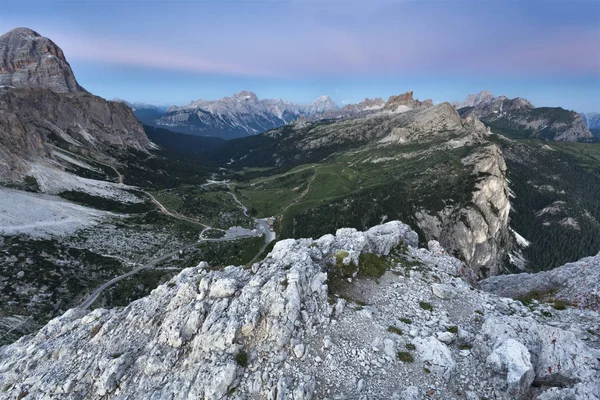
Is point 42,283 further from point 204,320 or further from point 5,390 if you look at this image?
point 204,320

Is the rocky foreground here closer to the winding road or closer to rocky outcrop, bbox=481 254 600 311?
rocky outcrop, bbox=481 254 600 311

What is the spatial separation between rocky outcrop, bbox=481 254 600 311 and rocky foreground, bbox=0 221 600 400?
125cm

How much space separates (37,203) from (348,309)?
484 ft

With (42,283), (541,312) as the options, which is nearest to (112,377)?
(541,312)

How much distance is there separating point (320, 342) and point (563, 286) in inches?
1180

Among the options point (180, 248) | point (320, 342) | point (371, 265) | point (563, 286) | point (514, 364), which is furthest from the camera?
point (180, 248)

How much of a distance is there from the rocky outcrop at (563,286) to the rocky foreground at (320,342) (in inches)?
49.2

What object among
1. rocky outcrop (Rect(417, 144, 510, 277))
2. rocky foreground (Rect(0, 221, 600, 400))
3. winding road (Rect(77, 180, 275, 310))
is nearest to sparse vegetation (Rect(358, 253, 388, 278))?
rocky foreground (Rect(0, 221, 600, 400))

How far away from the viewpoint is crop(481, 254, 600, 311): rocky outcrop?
28.4 meters

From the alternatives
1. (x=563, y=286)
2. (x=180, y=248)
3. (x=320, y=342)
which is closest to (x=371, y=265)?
(x=320, y=342)

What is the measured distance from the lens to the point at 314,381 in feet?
63.2

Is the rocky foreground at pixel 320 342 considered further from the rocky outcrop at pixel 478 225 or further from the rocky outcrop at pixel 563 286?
the rocky outcrop at pixel 478 225

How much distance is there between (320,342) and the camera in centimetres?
2167

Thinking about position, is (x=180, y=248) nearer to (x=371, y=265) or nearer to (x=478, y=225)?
(x=371, y=265)
